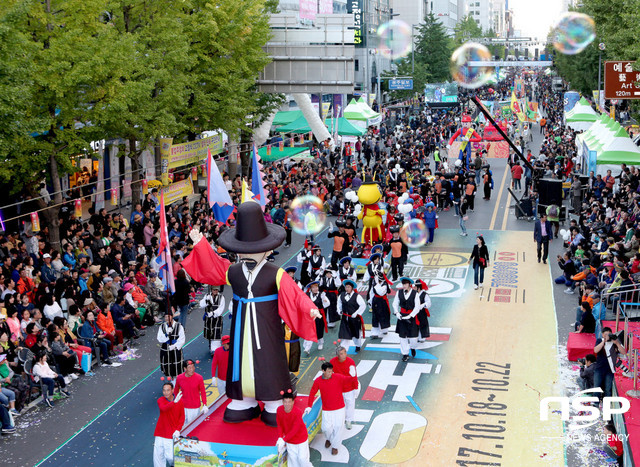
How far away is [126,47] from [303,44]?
10.4m

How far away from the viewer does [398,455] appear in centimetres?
1088

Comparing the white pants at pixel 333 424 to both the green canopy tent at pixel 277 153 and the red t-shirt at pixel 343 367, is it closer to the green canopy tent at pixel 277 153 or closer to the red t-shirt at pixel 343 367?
the red t-shirt at pixel 343 367

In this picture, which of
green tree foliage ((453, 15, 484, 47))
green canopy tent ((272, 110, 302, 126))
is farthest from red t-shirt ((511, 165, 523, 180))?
green tree foliage ((453, 15, 484, 47))

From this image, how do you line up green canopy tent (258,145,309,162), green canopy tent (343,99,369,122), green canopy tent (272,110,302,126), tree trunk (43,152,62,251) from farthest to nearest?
1. green canopy tent (272,110,302,126)
2. green canopy tent (343,99,369,122)
3. green canopy tent (258,145,309,162)
4. tree trunk (43,152,62,251)

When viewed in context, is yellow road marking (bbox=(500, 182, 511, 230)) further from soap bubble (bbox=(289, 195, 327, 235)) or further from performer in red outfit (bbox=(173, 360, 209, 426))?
performer in red outfit (bbox=(173, 360, 209, 426))

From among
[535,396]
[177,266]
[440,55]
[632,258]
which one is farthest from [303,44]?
[440,55]

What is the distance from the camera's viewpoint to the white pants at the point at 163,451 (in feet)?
33.0

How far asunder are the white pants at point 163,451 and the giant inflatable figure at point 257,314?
35.3 inches

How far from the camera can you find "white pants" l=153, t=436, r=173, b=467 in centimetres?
1007

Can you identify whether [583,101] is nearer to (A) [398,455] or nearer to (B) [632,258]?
(B) [632,258]

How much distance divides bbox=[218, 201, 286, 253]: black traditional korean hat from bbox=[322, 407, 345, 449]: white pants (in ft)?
8.80

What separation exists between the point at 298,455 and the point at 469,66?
22650mm

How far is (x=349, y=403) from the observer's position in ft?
37.7

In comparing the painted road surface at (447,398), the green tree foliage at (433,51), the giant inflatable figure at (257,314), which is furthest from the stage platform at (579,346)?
the green tree foliage at (433,51)
